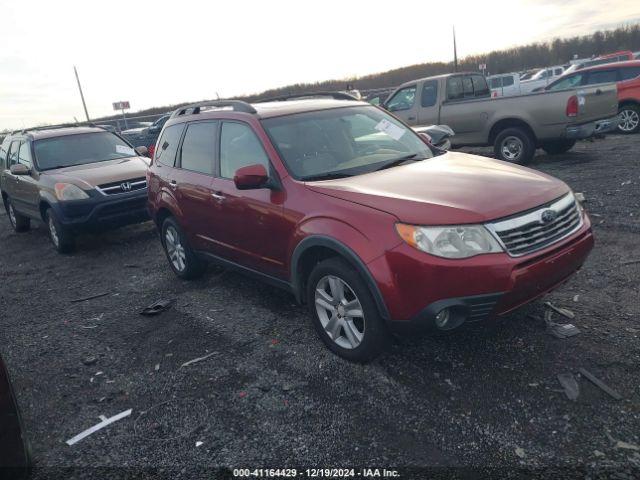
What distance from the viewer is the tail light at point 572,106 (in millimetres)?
8922

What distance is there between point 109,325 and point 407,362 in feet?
9.94

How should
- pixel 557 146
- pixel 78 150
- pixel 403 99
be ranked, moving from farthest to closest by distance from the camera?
pixel 403 99, pixel 557 146, pixel 78 150

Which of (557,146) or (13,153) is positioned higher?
(13,153)

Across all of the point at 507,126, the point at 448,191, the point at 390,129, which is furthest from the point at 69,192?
the point at 507,126

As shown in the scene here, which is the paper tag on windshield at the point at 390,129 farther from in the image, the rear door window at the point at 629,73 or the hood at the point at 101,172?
the rear door window at the point at 629,73

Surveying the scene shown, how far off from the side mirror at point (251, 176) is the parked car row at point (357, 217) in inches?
0.4

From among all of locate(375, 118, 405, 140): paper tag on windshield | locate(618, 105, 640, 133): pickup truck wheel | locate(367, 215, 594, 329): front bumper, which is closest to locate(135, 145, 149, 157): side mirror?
locate(375, 118, 405, 140): paper tag on windshield

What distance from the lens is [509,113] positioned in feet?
31.6

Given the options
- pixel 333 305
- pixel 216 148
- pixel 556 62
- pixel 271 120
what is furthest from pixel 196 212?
pixel 556 62

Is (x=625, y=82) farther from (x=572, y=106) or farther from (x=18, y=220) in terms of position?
(x=18, y=220)

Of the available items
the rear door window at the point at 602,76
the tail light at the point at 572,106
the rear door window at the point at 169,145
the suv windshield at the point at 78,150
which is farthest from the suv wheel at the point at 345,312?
the rear door window at the point at 602,76

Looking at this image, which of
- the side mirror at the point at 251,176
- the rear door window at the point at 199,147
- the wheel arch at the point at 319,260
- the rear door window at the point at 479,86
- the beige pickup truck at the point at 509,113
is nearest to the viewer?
the wheel arch at the point at 319,260

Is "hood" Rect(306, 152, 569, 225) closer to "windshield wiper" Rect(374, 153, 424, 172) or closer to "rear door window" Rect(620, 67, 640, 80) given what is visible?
"windshield wiper" Rect(374, 153, 424, 172)

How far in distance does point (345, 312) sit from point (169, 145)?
10.8 feet
